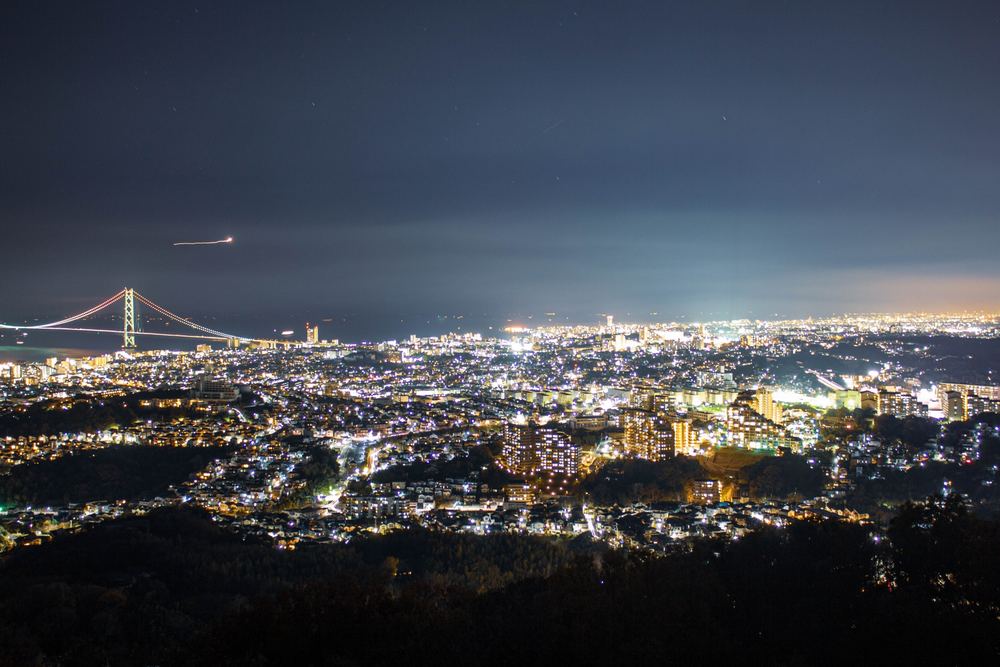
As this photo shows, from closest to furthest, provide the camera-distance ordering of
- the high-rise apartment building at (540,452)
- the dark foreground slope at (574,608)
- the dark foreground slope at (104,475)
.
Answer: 1. the dark foreground slope at (574,608)
2. the dark foreground slope at (104,475)
3. the high-rise apartment building at (540,452)

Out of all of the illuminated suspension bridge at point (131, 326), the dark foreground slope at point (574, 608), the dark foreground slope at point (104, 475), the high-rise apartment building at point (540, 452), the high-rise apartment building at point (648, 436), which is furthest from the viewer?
the illuminated suspension bridge at point (131, 326)

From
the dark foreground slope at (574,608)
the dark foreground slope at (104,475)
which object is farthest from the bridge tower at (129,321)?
the dark foreground slope at (574,608)

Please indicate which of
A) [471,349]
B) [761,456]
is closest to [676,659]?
[761,456]

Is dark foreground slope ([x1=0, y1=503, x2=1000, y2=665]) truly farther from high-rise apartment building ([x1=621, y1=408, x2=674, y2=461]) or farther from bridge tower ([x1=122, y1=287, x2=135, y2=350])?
bridge tower ([x1=122, y1=287, x2=135, y2=350])

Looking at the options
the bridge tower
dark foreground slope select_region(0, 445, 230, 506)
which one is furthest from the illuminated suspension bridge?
dark foreground slope select_region(0, 445, 230, 506)

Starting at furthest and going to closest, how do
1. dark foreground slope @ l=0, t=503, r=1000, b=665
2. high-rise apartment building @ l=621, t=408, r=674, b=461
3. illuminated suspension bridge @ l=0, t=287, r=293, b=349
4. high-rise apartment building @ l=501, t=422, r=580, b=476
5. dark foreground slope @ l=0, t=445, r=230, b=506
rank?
illuminated suspension bridge @ l=0, t=287, r=293, b=349
high-rise apartment building @ l=621, t=408, r=674, b=461
high-rise apartment building @ l=501, t=422, r=580, b=476
dark foreground slope @ l=0, t=445, r=230, b=506
dark foreground slope @ l=0, t=503, r=1000, b=665

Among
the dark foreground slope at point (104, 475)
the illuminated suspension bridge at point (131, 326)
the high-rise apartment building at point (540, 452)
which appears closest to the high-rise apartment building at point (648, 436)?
the high-rise apartment building at point (540, 452)

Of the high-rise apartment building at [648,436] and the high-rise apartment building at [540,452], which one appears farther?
the high-rise apartment building at [648,436]

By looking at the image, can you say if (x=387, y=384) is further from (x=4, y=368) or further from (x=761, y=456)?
(x=761, y=456)

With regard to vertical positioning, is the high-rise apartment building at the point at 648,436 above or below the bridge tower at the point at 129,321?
below

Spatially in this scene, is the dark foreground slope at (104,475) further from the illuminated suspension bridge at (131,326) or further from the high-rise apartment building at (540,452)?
the illuminated suspension bridge at (131,326)
